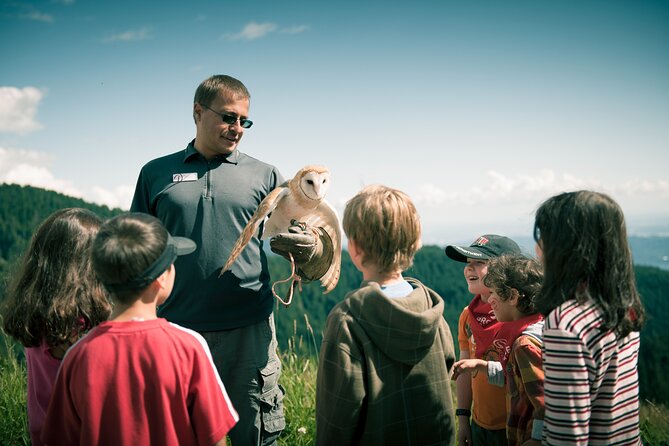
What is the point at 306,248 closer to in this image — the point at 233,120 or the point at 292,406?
the point at 233,120

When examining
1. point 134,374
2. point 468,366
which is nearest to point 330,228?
point 468,366

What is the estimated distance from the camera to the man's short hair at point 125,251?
147 centimetres

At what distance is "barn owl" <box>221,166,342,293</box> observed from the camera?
7.98 ft

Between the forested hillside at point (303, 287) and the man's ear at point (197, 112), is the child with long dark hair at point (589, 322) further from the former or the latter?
the forested hillside at point (303, 287)

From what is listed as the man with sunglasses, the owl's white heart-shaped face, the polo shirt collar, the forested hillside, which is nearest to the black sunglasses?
the man with sunglasses

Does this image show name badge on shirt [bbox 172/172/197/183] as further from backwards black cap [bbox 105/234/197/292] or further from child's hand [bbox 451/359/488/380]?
child's hand [bbox 451/359/488/380]

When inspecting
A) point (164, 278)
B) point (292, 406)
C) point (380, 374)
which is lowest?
point (292, 406)

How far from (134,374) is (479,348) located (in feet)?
5.52

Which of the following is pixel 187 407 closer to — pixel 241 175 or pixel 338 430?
pixel 338 430

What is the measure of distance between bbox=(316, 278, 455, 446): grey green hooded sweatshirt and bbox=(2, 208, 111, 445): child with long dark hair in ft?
3.17

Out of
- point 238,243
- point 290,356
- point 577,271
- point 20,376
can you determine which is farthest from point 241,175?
point 20,376

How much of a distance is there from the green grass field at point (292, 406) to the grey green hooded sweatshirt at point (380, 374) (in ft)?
5.47

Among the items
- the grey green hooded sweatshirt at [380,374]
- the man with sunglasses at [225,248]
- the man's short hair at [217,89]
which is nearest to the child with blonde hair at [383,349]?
the grey green hooded sweatshirt at [380,374]

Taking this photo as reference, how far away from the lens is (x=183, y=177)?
2492mm
